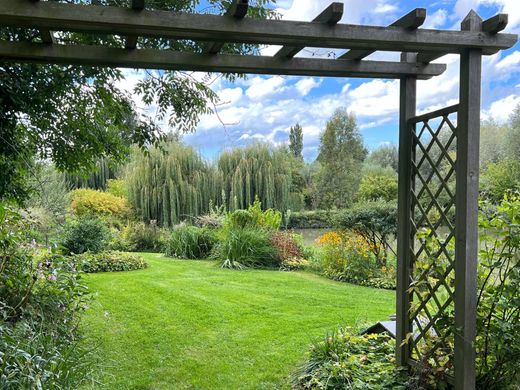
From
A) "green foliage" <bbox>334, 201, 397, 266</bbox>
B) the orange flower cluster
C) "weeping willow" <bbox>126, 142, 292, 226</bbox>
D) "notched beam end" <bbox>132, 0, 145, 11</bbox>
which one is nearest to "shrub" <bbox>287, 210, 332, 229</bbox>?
"weeping willow" <bbox>126, 142, 292, 226</bbox>

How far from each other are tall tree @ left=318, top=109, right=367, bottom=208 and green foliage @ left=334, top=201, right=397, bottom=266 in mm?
9863

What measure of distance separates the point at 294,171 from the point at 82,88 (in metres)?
12.6

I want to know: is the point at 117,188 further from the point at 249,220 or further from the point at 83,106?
the point at 83,106

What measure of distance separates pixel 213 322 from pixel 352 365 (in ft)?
6.73

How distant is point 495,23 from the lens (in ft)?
7.81

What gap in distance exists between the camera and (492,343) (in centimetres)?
252

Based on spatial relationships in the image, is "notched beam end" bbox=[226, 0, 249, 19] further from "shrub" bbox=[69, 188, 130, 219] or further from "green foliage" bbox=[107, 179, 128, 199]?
"green foliage" bbox=[107, 179, 128, 199]

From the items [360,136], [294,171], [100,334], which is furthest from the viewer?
[360,136]

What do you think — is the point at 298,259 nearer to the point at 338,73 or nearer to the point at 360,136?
the point at 338,73

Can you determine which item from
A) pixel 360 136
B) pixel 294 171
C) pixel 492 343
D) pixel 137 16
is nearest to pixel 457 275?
pixel 492 343

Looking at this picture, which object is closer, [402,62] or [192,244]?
[402,62]

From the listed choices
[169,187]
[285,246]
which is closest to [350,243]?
[285,246]

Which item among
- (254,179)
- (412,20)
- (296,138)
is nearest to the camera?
(412,20)

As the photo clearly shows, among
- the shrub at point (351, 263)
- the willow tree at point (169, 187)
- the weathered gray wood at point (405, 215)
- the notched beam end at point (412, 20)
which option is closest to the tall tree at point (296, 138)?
the willow tree at point (169, 187)
